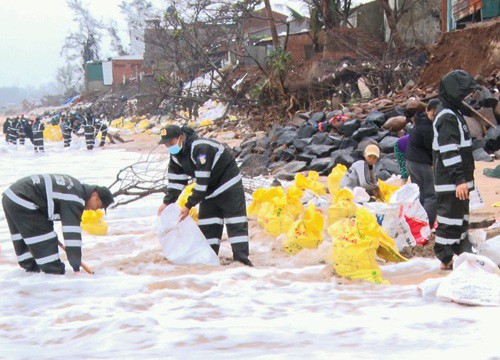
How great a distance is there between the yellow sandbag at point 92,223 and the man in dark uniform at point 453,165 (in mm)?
3747

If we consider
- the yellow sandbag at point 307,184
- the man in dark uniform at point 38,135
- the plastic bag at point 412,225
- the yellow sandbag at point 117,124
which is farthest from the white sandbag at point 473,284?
the yellow sandbag at point 117,124

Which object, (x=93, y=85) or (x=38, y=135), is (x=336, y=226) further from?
(x=93, y=85)

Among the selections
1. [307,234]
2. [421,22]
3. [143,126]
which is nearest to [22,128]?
[143,126]

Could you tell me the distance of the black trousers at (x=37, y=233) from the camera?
4.34 m

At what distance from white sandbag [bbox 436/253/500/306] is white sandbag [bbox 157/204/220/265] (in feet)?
6.72

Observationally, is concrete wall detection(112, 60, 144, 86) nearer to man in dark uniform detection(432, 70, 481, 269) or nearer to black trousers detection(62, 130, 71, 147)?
black trousers detection(62, 130, 71, 147)

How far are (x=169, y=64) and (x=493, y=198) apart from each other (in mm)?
32414

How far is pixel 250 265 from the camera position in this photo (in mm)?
4863

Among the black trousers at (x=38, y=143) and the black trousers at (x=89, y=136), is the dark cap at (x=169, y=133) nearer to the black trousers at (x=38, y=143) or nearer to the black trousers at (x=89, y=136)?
the black trousers at (x=89, y=136)

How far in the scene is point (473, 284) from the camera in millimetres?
3131

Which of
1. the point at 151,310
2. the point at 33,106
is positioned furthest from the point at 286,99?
the point at 33,106

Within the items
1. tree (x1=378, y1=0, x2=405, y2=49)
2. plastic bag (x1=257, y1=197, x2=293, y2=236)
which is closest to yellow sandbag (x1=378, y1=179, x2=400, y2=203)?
plastic bag (x1=257, y1=197, x2=293, y2=236)

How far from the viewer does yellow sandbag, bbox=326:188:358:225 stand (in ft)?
16.9

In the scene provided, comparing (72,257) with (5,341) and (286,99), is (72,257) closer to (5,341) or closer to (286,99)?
(5,341)
